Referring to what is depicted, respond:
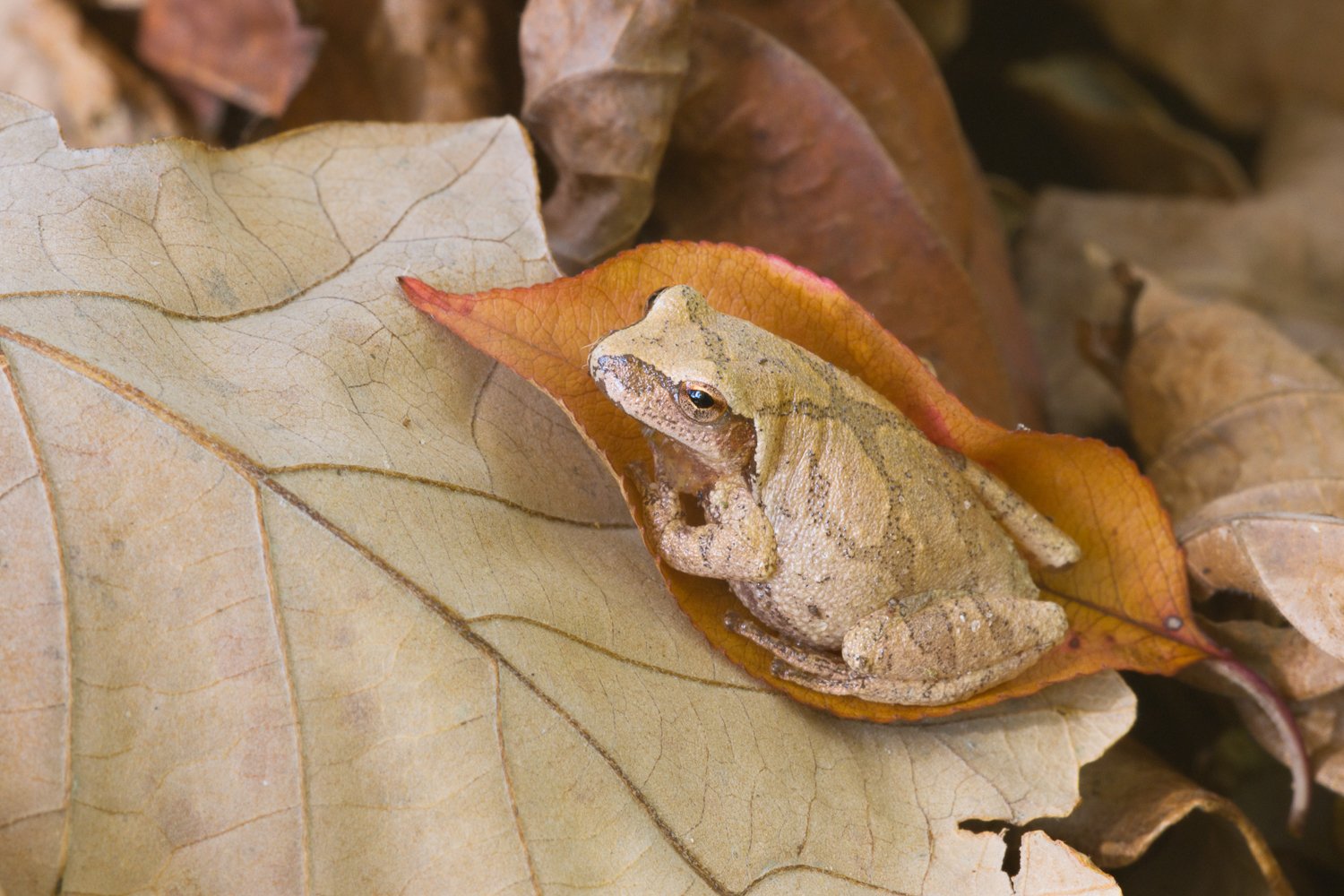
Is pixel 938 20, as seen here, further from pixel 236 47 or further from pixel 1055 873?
pixel 1055 873

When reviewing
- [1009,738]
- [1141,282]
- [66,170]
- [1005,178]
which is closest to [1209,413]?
[1141,282]

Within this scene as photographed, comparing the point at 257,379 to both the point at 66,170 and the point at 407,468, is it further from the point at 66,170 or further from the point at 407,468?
the point at 66,170

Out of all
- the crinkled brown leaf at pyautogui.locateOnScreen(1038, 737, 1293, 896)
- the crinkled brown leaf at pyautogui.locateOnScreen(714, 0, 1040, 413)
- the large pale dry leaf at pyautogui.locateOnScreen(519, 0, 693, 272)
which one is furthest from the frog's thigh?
the large pale dry leaf at pyautogui.locateOnScreen(519, 0, 693, 272)

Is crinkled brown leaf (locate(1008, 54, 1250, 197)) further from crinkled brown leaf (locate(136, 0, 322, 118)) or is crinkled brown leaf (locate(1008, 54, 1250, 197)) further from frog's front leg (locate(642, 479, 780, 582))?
crinkled brown leaf (locate(136, 0, 322, 118))

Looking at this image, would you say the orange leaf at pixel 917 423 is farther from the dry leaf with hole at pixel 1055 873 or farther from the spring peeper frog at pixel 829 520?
the dry leaf with hole at pixel 1055 873

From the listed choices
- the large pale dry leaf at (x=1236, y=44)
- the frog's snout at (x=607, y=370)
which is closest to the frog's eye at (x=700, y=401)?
the frog's snout at (x=607, y=370)

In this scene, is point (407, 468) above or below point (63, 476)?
below

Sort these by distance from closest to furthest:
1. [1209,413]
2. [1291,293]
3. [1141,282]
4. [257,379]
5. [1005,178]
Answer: [257,379], [1209,413], [1141,282], [1291,293], [1005,178]

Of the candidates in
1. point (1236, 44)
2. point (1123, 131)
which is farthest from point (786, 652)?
point (1236, 44)
